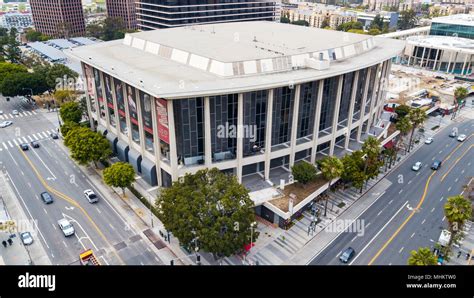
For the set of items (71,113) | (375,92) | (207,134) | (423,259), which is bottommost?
(423,259)

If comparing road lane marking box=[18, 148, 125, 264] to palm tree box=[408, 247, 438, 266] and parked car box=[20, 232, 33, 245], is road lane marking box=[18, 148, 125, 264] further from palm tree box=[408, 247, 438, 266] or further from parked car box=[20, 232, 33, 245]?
palm tree box=[408, 247, 438, 266]

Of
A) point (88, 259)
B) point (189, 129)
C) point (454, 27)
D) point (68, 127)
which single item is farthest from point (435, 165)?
point (454, 27)

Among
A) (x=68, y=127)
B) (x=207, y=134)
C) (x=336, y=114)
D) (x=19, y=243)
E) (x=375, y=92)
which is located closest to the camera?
(x=19, y=243)

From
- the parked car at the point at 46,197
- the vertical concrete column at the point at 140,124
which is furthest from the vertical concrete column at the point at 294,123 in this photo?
the parked car at the point at 46,197

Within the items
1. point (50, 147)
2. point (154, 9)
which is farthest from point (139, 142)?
point (154, 9)

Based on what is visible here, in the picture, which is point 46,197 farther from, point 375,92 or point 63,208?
point 375,92

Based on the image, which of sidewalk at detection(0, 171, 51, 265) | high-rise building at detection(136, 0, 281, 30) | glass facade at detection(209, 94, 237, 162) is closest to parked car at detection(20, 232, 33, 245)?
sidewalk at detection(0, 171, 51, 265)
